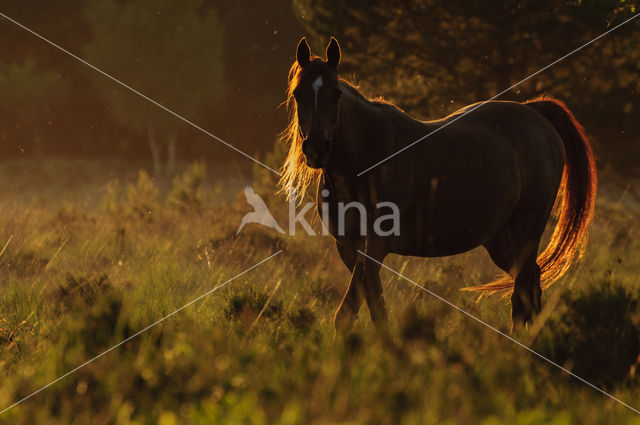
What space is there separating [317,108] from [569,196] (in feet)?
9.90

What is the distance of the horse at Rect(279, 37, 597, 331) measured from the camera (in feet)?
12.5

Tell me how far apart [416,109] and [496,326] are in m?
6.68

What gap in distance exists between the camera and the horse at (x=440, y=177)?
3.80 meters

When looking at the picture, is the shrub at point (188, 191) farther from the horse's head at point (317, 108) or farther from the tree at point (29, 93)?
the tree at point (29, 93)

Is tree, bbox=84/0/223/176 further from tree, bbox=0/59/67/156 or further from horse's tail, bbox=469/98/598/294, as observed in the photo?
horse's tail, bbox=469/98/598/294

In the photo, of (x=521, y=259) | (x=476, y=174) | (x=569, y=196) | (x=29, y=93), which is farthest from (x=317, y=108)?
(x=29, y=93)

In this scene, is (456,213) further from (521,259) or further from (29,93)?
(29,93)

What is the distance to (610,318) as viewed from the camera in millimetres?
3885

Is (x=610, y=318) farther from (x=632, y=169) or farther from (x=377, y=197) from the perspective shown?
(x=632, y=169)

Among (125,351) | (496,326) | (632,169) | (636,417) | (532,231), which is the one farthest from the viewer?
(632,169)

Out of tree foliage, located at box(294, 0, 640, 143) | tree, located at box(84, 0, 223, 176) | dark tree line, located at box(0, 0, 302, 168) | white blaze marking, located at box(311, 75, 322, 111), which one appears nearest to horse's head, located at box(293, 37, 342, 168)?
white blaze marking, located at box(311, 75, 322, 111)

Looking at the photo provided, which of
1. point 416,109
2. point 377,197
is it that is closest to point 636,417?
point 377,197

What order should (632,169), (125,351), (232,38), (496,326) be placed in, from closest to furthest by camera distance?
(125,351) < (496,326) < (632,169) < (232,38)

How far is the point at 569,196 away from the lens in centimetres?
542
